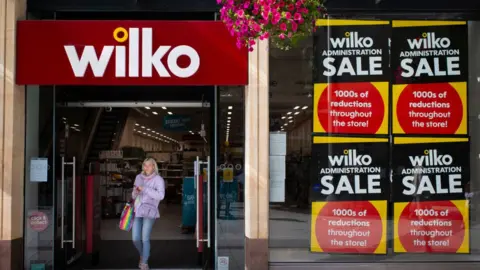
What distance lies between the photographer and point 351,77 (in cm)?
769

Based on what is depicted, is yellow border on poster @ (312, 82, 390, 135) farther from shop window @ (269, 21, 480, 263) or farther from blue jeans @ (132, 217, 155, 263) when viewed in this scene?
blue jeans @ (132, 217, 155, 263)

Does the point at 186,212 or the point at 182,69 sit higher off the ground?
the point at 182,69

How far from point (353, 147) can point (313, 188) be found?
75cm

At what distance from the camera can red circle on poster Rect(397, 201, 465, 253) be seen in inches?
301

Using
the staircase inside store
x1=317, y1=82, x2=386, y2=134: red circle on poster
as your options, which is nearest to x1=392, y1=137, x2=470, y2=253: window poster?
x1=317, y1=82, x2=386, y2=134: red circle on poster

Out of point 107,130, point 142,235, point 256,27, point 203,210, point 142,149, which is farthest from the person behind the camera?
point 142,149

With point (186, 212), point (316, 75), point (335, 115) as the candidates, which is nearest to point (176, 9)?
point (316, 75)

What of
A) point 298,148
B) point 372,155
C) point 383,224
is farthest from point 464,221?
point 298,148

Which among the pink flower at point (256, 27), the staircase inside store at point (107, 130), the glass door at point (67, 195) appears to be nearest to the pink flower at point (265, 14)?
the pink flower at point (256, 27)

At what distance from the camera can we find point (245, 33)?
5312mm

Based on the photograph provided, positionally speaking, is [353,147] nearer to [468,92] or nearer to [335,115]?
[335,115]

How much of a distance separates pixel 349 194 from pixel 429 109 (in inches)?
61.1

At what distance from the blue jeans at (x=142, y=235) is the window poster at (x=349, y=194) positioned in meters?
2.30

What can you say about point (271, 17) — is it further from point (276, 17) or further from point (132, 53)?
point (132, 53)
